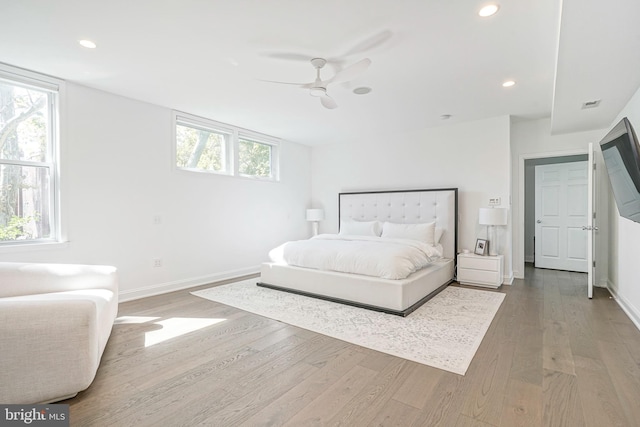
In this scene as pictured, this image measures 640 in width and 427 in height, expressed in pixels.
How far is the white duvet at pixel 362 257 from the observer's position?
3.39 m

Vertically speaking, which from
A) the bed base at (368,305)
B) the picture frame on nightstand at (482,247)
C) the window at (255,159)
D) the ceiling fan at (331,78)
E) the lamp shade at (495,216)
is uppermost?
the ceiling fan at (331,78)

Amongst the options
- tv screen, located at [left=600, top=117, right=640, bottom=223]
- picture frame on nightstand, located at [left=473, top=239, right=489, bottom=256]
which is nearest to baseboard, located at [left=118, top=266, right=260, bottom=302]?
picture frame on nightstand, located at [left=473, top=239, right=489, bottom=256]

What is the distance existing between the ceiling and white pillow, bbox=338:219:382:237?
2.09 metres

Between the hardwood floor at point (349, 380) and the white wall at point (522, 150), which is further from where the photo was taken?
the white wall at point (522, 150)

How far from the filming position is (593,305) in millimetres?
3566

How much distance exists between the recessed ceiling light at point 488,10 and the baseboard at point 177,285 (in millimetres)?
4657

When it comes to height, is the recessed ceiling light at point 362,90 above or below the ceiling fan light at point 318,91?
above

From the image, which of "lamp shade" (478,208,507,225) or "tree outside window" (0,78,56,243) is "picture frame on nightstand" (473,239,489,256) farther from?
"tree outside window" (0,78,56,243)

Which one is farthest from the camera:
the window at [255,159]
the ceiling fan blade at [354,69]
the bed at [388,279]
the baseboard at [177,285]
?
the window at [255,159]

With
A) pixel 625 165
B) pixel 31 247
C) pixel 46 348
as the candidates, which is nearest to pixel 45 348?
pixel 46 348

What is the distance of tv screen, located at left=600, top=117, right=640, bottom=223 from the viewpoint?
230 centimetres

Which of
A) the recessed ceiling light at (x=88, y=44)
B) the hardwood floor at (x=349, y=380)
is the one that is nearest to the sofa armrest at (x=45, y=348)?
the hardwood floor at (x=349, y=380)

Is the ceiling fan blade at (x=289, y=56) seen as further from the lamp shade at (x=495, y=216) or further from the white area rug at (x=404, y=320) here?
the lamp shade at (x=495, y=216)

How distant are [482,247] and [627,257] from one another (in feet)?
5.20
